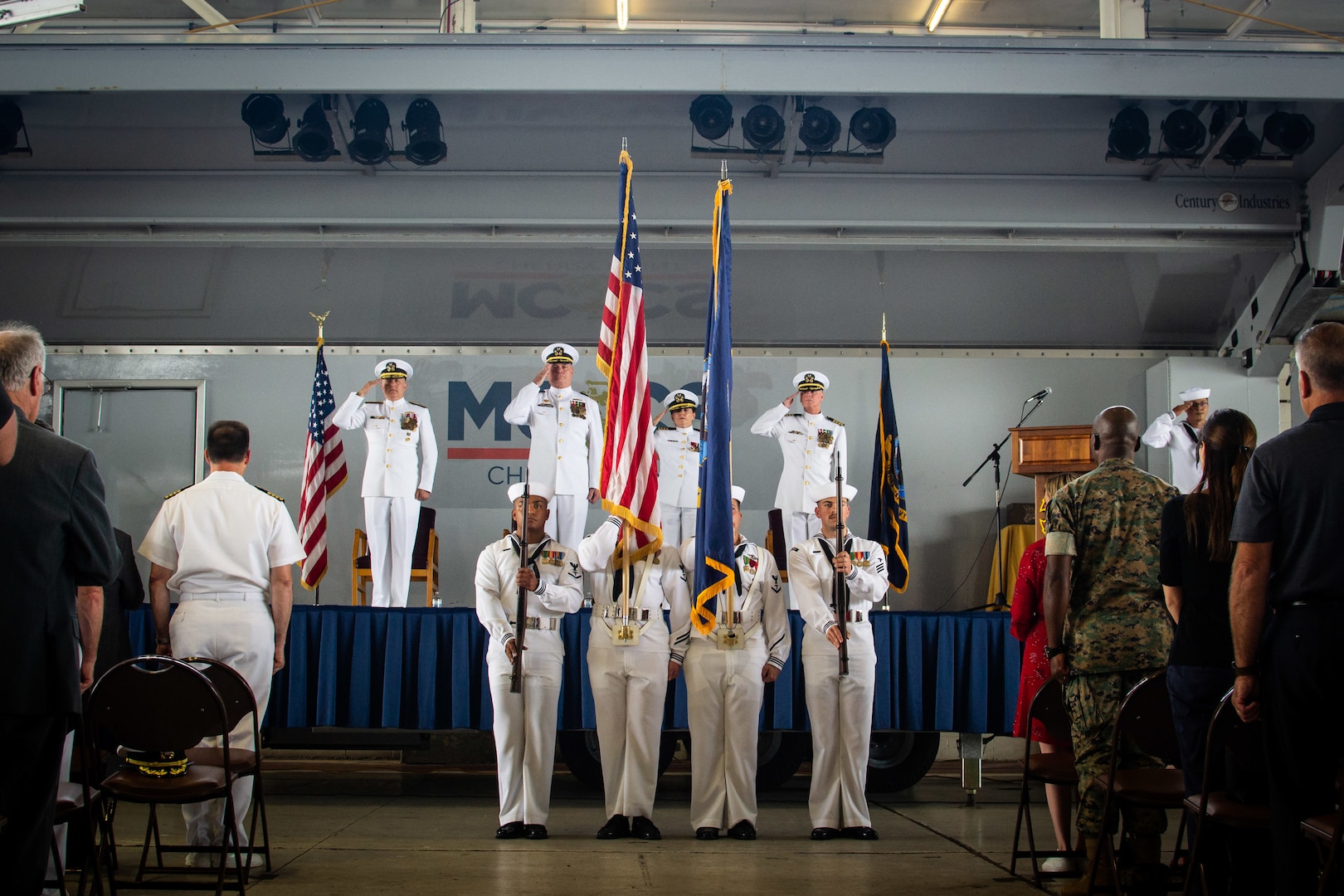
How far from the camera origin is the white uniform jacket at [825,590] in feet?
19.3

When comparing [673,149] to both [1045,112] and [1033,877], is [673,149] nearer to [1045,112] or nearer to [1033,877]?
[1045,112]

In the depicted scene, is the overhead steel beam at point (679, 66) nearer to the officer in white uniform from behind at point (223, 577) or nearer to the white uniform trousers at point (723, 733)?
the officer in white uniform from behind at point (223, 577)

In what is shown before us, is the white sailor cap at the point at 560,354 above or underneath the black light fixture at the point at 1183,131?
underneath

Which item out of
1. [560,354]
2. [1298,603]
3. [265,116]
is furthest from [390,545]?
[1298,603]

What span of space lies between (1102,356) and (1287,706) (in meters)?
7.76

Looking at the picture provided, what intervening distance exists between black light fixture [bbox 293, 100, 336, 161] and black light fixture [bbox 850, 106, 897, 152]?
13.6ft

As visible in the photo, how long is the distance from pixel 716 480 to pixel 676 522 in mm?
3501

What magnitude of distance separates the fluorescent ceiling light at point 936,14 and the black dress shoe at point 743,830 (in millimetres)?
7518

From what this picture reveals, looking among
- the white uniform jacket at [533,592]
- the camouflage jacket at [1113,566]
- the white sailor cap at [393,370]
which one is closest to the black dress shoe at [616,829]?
the white uniform jacket at [533,592]

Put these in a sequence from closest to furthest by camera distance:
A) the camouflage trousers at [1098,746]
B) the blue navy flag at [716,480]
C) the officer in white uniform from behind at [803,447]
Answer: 1. the camouflage trousers at [1098,746]
2. the blue navy flag at [716,480]
3. the officer in white uniform from behind at [803,447]

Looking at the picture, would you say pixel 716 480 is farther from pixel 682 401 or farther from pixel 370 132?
pixel 370 132

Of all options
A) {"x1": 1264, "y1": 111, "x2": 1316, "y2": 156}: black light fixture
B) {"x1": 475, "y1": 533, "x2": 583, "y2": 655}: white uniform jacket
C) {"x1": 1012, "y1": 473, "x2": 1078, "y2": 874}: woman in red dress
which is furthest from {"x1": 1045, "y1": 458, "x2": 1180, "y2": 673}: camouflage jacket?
{"x1": 1264, "y1": 111, "x2": 1316, "y2": 156}: black light fixture

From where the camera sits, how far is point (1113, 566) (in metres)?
4.20

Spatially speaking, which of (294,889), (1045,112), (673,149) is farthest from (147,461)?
(1045,112)
